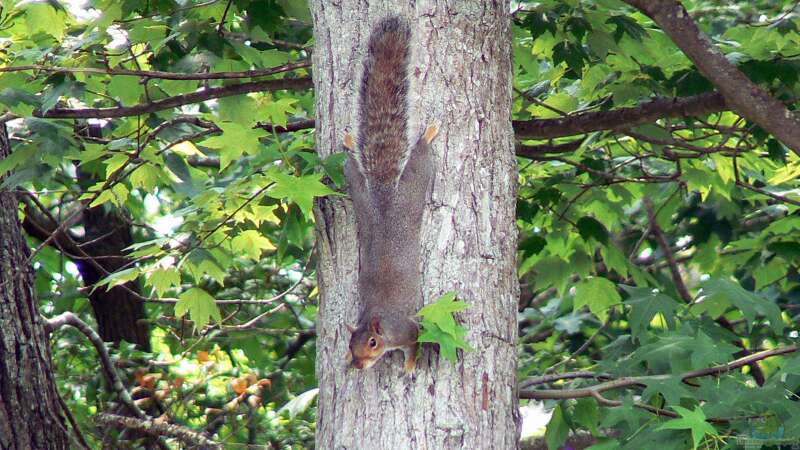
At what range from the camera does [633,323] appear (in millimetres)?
2707

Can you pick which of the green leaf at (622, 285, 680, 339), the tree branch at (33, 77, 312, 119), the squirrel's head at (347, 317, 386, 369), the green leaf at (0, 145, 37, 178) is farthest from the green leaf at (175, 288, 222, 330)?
the green leaf at (622, 285, 680, 339)

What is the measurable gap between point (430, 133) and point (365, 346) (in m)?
0.50

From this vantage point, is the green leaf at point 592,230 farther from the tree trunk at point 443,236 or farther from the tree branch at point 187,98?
the tree trunk at point 443,236

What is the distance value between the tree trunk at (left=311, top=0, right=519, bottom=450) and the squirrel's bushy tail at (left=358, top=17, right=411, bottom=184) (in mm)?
31

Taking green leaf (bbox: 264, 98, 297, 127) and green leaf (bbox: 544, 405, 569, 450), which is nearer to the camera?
green leaf (bbox: 264, 98, 297, 127)

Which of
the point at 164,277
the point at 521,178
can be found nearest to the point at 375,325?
the point at 164,277

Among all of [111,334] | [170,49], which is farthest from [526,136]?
[111,334]

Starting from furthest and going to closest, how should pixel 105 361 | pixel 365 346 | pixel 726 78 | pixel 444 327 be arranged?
1. pixel 105 361
2. pixel 726 78
3. pixel 365 346
4. pixel 444 327

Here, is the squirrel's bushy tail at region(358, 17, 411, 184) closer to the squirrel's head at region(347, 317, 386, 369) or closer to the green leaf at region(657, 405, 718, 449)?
the squirrel's head at region(347, 317, 386, 369)

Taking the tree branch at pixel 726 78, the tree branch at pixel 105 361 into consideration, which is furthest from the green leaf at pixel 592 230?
the tree branch at pixel 105 361

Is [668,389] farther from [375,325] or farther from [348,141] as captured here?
[348,141]

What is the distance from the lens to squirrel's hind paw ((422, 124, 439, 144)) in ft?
6.91

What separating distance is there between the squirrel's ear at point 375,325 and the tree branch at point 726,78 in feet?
3.92

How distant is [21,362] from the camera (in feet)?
10.8
